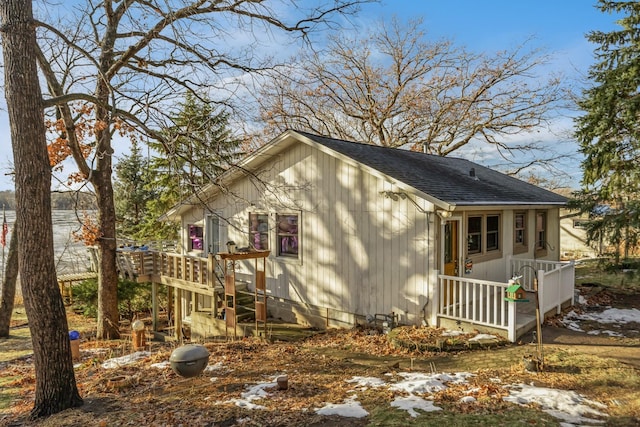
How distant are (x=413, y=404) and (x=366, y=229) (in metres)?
5.27

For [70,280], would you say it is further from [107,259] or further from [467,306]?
[467,306]

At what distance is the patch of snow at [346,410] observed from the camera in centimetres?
480

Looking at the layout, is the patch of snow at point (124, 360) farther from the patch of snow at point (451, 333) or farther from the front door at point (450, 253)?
the front door at point (450, 253)

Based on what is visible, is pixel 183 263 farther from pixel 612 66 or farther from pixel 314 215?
pixel 612 66

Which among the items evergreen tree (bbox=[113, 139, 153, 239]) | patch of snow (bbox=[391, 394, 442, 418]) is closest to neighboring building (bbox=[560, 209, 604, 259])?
patch of snow (bbox=[391, 394, 442, 418])

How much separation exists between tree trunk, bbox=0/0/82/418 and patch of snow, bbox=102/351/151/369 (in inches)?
101

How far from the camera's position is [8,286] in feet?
47.1

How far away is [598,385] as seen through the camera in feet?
19.0

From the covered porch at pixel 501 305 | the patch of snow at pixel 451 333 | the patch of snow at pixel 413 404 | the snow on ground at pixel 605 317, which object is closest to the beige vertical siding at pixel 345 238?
the covered porch at pixel 501 305

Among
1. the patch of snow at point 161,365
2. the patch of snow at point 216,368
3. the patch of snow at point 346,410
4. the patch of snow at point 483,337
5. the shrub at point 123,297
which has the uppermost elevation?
the patch of snow at point 346,410

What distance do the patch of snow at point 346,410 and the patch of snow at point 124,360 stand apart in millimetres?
5439

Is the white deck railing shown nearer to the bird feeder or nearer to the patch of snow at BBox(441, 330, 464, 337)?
the patch of snow at BBox(441, 330, 464, 337)

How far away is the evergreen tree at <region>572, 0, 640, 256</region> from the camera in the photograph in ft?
37.0

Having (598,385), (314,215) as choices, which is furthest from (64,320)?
(598,385)
